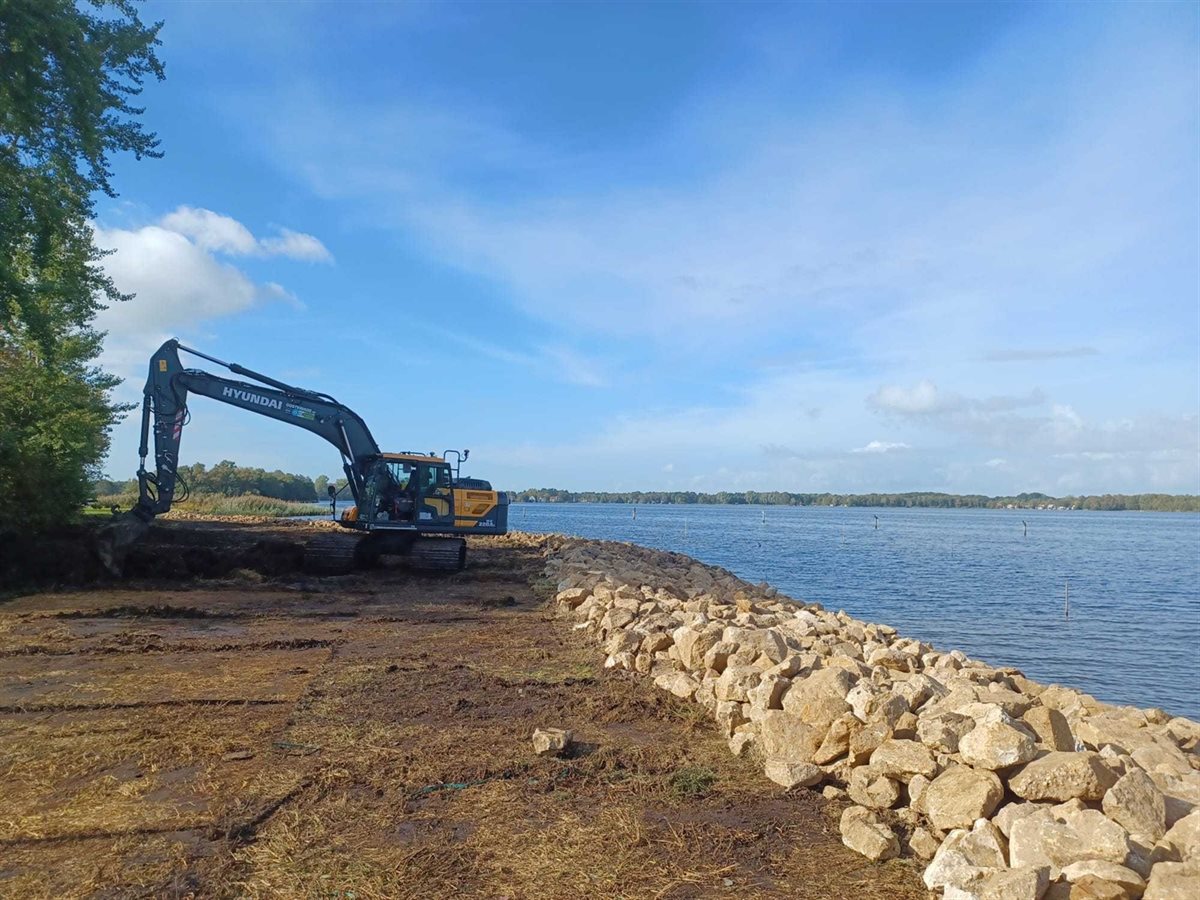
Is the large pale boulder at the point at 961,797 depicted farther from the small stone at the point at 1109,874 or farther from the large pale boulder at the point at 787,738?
the large pale boulder at the point at 787,738

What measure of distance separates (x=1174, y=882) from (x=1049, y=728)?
183 centimetres

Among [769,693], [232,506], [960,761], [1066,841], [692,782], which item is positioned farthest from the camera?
[232,506]

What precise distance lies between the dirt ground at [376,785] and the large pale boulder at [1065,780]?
80cm

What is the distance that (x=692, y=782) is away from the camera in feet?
18.3

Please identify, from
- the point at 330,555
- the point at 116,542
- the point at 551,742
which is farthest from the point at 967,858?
the point at 116,542

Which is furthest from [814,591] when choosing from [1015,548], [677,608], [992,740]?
[1015,548]

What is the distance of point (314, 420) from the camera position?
1802cm

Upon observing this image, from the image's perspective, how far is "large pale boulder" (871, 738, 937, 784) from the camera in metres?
5.02

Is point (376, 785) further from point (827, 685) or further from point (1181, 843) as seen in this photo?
point (1181, 843)

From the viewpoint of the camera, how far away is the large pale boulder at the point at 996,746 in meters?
4.68

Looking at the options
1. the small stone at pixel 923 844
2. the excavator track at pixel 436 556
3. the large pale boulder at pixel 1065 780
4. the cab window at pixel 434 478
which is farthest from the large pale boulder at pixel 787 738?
the cab window at pixel 434 478

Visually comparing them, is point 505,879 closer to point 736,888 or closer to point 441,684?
point 736,888

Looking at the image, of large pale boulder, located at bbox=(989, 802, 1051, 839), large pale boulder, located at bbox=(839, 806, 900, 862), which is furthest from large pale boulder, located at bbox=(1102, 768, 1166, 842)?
large pale boulder, located at bbox=(839, 806, 900, 862)

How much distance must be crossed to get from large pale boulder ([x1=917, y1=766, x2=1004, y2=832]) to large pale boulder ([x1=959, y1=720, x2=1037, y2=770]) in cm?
7
